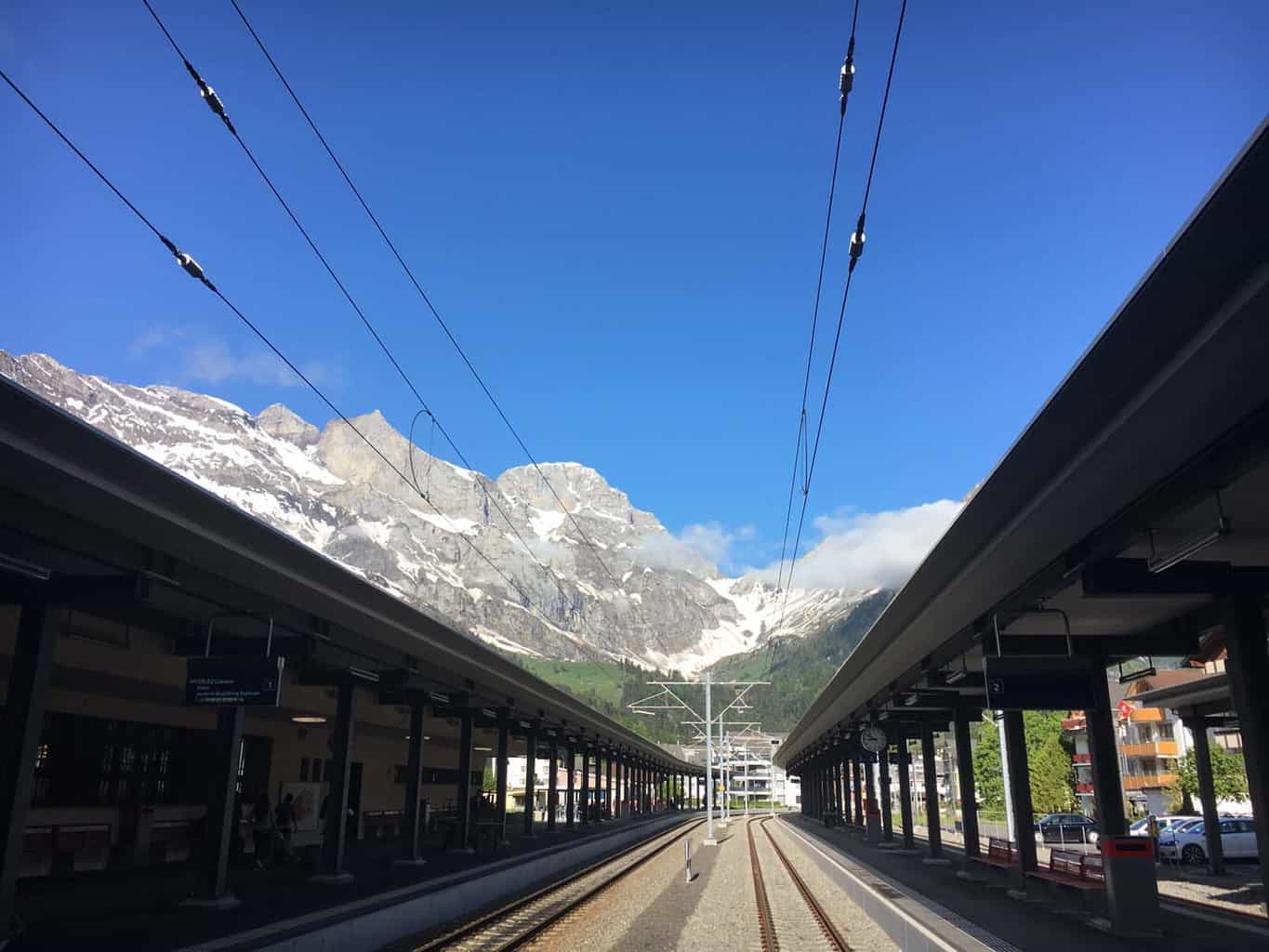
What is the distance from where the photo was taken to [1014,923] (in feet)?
44.9

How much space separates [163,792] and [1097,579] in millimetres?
19628

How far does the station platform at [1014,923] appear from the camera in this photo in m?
11.5

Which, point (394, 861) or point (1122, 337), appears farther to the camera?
point (394, 861)

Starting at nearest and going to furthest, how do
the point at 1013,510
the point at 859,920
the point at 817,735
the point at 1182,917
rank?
the point at 1013,510 → the point at 1182,917 → the point at 859,920 → the point at 817,735

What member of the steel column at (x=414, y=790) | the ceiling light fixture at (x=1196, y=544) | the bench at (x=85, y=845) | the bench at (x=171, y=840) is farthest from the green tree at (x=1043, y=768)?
the ceiling light fixture at (x=1196, y=544)

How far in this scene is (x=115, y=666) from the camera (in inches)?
661

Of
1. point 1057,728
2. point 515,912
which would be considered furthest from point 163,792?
point 1057,728

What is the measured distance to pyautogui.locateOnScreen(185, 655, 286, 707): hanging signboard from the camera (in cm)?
1186

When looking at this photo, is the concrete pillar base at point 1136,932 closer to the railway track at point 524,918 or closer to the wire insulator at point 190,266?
the railway track at point 524,918

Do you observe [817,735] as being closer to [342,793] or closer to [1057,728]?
[1057,728]

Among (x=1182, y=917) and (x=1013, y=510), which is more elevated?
(x=1013, y=510)

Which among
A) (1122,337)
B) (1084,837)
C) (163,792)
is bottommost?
(1084,837)

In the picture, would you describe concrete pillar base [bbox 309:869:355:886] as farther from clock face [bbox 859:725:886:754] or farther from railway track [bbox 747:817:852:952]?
clock face [bbox 859:725:886:754]

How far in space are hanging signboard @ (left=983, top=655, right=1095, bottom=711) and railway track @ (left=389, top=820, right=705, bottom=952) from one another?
7.48 m
